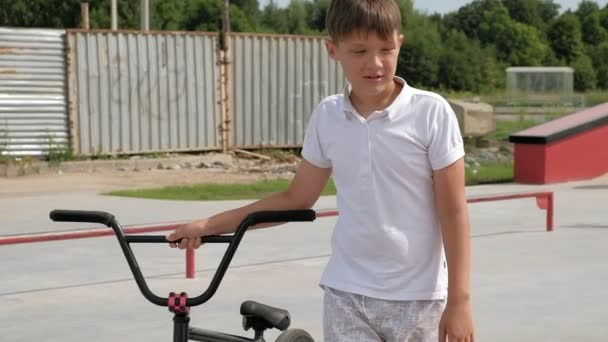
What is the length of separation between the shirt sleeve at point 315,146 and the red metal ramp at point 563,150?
50.8 feet

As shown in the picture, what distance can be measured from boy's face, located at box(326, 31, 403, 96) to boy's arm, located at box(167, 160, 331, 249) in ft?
1.02

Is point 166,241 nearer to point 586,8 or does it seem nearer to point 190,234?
point 190,234

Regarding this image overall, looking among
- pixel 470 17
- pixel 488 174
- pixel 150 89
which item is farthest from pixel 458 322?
pixel 470 17

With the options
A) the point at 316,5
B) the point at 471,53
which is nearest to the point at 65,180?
the point at 471,53

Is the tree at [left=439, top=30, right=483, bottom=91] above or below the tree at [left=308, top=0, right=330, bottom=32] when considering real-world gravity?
below

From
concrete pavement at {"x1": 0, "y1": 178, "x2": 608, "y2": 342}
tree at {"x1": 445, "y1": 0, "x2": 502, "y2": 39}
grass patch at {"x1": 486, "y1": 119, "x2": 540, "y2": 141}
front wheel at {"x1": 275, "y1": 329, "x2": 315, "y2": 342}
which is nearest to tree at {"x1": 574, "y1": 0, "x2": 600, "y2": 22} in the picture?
tree at {"x1": 445, "y1": 0, "x2": 502, "y2": 39}

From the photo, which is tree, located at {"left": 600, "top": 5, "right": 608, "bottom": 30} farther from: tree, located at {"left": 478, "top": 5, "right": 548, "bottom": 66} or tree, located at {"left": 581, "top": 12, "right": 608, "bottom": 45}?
tree, located at {"left": 478, "top": 5, "right": 548, "bottom": 66}

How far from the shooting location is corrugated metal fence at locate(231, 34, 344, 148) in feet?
79.8

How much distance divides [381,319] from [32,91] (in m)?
19.0

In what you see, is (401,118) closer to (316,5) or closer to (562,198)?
(562,198)

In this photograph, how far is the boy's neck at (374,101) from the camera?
11.4 feet

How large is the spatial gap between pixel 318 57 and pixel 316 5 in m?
86.0

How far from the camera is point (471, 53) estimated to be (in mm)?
88188

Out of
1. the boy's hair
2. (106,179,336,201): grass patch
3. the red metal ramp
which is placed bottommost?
(106,179,336,201): grass patch
